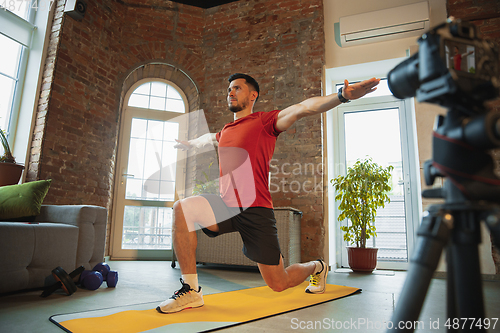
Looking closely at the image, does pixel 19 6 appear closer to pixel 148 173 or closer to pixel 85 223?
pixel 148 173

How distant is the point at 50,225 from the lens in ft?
7.21

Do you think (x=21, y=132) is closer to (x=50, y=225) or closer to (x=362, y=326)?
(x=50, y=225)

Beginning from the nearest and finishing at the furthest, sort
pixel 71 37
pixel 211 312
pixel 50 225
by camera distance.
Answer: pixel 211 312 → pixel 50 225 → pixel 71 37

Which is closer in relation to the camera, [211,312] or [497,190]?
[497,190]

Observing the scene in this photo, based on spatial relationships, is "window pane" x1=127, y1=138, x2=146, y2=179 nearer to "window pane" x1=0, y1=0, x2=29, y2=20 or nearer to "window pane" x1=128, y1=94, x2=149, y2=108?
"window pane" x1=128, y1=94, x2=149, y2=108

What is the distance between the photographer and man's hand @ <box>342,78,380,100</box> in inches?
51.3

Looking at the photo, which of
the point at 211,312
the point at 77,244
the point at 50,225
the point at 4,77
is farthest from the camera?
the point at 4,77

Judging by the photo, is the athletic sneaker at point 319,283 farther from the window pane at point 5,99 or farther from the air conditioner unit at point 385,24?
the window pane at point 5,99

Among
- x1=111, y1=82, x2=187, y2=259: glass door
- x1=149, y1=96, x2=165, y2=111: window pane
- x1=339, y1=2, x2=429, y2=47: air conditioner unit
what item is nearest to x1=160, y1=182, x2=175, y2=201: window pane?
x1=111, y1=82, x2=187, y2=259: glass door

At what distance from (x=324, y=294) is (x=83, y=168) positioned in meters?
3.08

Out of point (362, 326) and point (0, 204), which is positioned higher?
point (0, 204)

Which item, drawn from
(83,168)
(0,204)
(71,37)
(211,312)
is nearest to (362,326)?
(211,312)

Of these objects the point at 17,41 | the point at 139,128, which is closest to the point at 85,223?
the point at 139,128

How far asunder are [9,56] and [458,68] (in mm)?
4430
